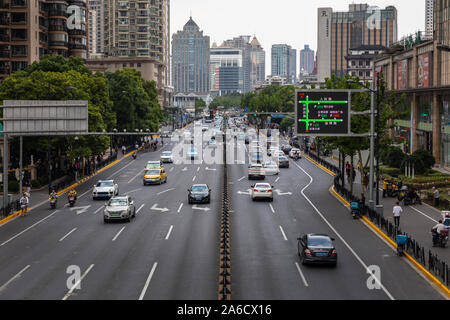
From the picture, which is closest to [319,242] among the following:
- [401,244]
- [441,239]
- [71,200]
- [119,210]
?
[401,244]

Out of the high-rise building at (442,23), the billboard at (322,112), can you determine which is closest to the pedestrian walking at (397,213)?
the billboard at (322,112)

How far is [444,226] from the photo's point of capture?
32938 mm

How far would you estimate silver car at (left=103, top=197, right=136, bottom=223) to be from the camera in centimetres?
4088

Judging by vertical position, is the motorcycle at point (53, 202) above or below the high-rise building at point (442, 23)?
below

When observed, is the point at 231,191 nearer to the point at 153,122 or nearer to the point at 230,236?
the point at 230,236

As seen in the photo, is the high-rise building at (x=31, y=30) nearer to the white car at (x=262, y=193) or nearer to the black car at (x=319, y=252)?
the white car at (x=262, y=193)

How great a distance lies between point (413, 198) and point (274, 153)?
3927 centimetres

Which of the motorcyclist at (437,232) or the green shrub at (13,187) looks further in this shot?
the green shrub at (13,187)

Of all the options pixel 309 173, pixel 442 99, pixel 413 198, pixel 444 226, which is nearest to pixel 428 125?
pixel 442 99

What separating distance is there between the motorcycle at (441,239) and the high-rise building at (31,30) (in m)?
90.8

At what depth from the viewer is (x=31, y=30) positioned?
355 ft

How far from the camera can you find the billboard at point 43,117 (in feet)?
159

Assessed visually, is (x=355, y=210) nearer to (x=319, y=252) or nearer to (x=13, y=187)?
(x=319, y=252)

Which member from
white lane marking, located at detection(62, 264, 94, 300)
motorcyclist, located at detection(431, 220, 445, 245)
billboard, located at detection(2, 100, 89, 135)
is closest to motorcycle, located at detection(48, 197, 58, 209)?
billboard, located at detection(2, 100, 89, 135)
